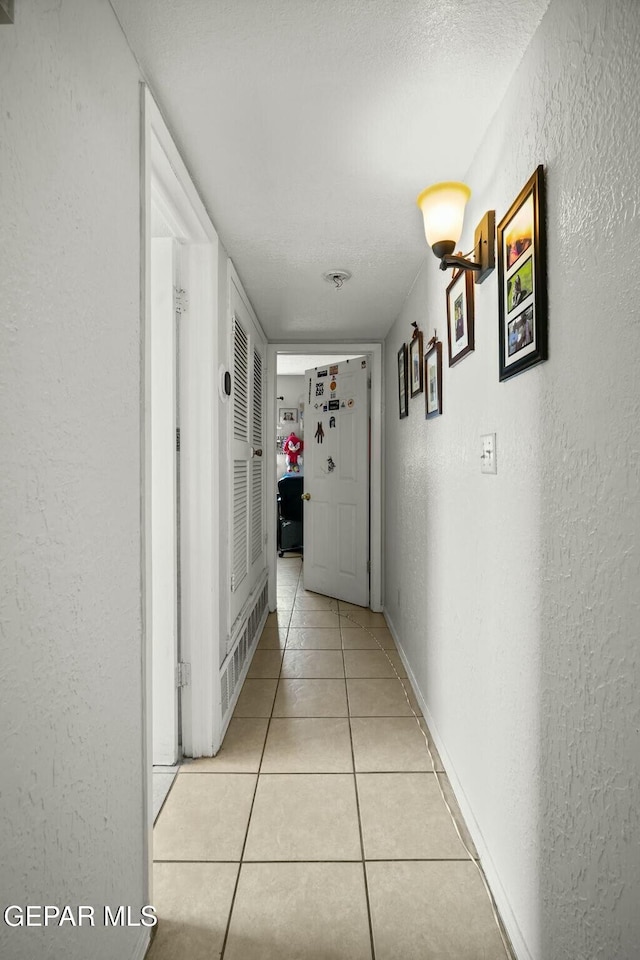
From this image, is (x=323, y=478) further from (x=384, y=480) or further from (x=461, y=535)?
(x=461, y=535)

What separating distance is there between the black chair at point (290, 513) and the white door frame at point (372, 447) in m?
2.29

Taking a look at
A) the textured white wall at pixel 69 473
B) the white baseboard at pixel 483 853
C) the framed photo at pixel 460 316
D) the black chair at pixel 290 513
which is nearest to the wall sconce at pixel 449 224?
the framed photo at pixel 460 316

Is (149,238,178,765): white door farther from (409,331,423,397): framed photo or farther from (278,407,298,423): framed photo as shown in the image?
(278,407,298,423): framed photo

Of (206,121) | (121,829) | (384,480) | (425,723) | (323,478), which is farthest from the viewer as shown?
(323,478)

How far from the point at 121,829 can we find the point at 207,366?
4.91 feet

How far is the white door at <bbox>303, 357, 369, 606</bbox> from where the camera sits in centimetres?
378

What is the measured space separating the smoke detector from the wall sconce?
3.29 feet

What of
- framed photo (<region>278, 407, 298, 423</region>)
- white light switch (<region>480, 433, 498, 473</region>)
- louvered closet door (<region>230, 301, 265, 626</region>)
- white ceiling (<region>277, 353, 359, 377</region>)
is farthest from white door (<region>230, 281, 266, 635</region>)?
framed photo (<region>278, 407, 298, 423</region>)

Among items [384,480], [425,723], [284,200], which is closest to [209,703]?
[425,723]

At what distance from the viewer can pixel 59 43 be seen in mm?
793

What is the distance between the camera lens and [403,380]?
9.26 feet

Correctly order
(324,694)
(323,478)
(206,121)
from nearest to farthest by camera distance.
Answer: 1. (206,121)
2. (324,694)
3. (323,478)

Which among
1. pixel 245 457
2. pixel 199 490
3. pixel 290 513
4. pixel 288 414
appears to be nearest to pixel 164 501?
pixel 199 490

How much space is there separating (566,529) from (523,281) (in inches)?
23.3
